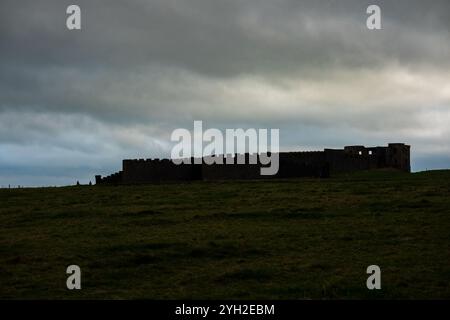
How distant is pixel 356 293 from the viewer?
1285 centimetres

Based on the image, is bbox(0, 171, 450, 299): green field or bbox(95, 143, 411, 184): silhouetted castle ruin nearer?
bbox(0, 171, 450, 299): green field

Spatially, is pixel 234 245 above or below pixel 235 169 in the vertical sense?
below

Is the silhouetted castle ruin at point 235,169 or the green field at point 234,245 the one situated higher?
the silhouetted castle ruin at point 235,169

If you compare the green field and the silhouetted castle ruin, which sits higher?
A: the silhouetted castle ruin

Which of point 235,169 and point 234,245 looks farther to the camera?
point 235,169

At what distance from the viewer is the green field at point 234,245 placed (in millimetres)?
13523

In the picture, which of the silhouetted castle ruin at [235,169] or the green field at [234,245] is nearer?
the green field at [234,245]

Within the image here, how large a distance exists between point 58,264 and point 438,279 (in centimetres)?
920

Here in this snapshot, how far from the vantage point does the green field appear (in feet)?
44.4

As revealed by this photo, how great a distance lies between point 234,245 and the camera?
18094 millimetres
